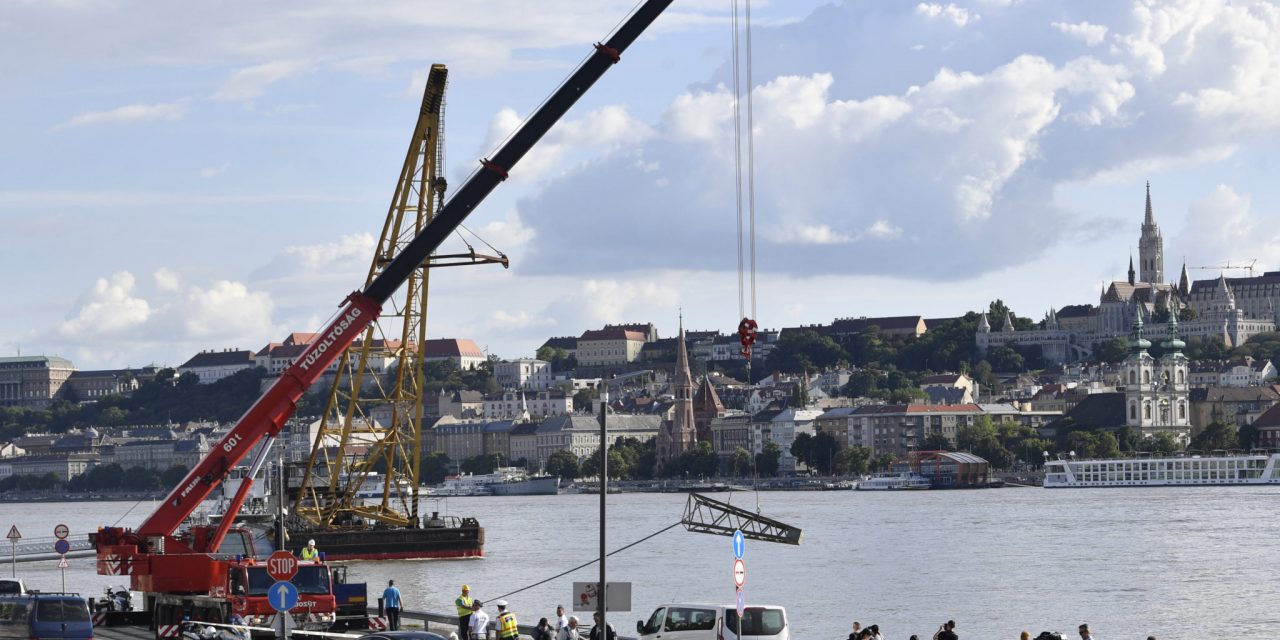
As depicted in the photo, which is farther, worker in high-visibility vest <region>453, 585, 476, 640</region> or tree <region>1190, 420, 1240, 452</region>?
tree <region>1190, 420, 1240, 452</region>

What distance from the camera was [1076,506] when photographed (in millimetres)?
118188

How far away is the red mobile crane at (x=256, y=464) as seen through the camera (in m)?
31.0

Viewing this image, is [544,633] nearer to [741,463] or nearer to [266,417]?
[266,417]

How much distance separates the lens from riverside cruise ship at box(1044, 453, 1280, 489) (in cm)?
15862

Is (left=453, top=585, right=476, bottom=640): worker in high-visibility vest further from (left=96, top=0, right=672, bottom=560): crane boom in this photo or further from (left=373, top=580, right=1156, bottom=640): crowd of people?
(left=96, top=0, right=672, bottom=560): crane boom

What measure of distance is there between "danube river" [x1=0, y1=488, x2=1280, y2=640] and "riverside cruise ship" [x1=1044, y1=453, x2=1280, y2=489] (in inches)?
1809

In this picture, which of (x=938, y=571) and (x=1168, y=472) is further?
(x=1168, y=472)

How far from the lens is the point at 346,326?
35.7 meters

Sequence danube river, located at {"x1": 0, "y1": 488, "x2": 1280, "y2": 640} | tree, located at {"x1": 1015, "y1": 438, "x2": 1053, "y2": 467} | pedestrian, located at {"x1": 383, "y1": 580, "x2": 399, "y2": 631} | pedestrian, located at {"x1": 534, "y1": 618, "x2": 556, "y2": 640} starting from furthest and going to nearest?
tree, located at {"x1": 1015, "y1": 438, "x2": 1053, "y2": 467} < danube river, located at {"x1": 0, "y1": 488, "x2": 1280, "y2": 640} < pedestrian, located at {"x1": 383, "y1": 580, "x2": 399, "y2": 631} < pedestrian, located at {"x1": 534, "y1": 618, "x2": 556, "y2": 640}

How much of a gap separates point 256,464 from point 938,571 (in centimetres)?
3132

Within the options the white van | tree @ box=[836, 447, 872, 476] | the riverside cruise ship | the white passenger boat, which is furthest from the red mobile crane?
tree @ box=[836, 447, 872, 476]

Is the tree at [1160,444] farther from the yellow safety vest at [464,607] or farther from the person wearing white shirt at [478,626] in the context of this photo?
the person wearing white shirt at [478,626]

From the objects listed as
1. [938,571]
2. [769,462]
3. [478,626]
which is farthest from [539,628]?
[769,462]

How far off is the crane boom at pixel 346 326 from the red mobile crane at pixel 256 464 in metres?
0.02
